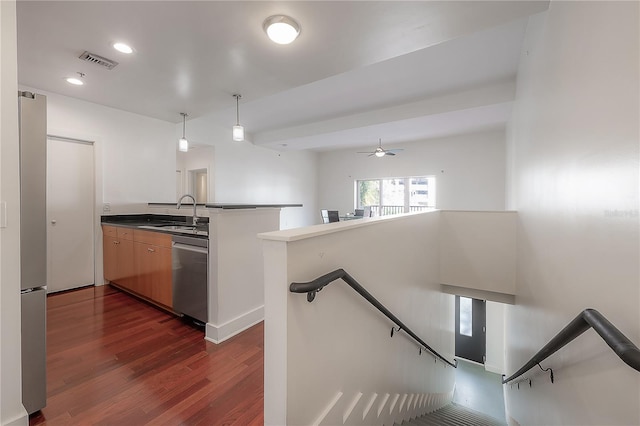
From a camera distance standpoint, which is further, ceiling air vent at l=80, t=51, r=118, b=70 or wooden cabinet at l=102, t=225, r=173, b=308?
wooden cabinet at l=102, t=225, r=173, b=308

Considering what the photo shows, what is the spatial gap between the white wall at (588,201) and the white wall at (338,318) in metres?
0.96

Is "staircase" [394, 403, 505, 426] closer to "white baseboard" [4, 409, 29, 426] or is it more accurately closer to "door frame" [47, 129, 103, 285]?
"white baseboard" [4, 409, 29, 426]

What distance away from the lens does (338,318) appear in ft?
4.69

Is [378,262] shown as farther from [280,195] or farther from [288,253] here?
[280,195]

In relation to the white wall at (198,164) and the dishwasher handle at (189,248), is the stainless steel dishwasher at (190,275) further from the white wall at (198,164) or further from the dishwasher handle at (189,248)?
the white wall at (198,164)

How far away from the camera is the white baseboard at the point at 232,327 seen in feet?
8.04

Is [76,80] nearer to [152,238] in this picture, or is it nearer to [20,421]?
[152,238]

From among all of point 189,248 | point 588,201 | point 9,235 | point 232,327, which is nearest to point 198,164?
point 189,248

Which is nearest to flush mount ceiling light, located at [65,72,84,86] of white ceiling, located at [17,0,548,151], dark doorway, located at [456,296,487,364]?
white ceiling, located at [17,0,548,151]

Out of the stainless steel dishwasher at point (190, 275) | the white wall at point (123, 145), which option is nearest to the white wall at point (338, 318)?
the stainless steel dishwasher at point (190, 275)

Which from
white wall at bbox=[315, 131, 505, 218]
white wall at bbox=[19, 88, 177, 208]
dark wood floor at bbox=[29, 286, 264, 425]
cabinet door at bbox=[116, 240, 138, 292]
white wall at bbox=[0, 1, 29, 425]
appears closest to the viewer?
white wall at bbox=[0, 1, 29, 425]

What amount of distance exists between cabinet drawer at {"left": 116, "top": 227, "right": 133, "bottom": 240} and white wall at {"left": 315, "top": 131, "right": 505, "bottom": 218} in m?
6.19

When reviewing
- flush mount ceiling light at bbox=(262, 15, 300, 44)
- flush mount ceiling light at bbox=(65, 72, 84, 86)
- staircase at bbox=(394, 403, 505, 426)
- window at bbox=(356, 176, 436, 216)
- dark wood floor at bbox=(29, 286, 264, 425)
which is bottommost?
staircase at bbox=(394, 403, 505, 426)

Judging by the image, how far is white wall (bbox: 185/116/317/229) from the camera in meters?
6.01
